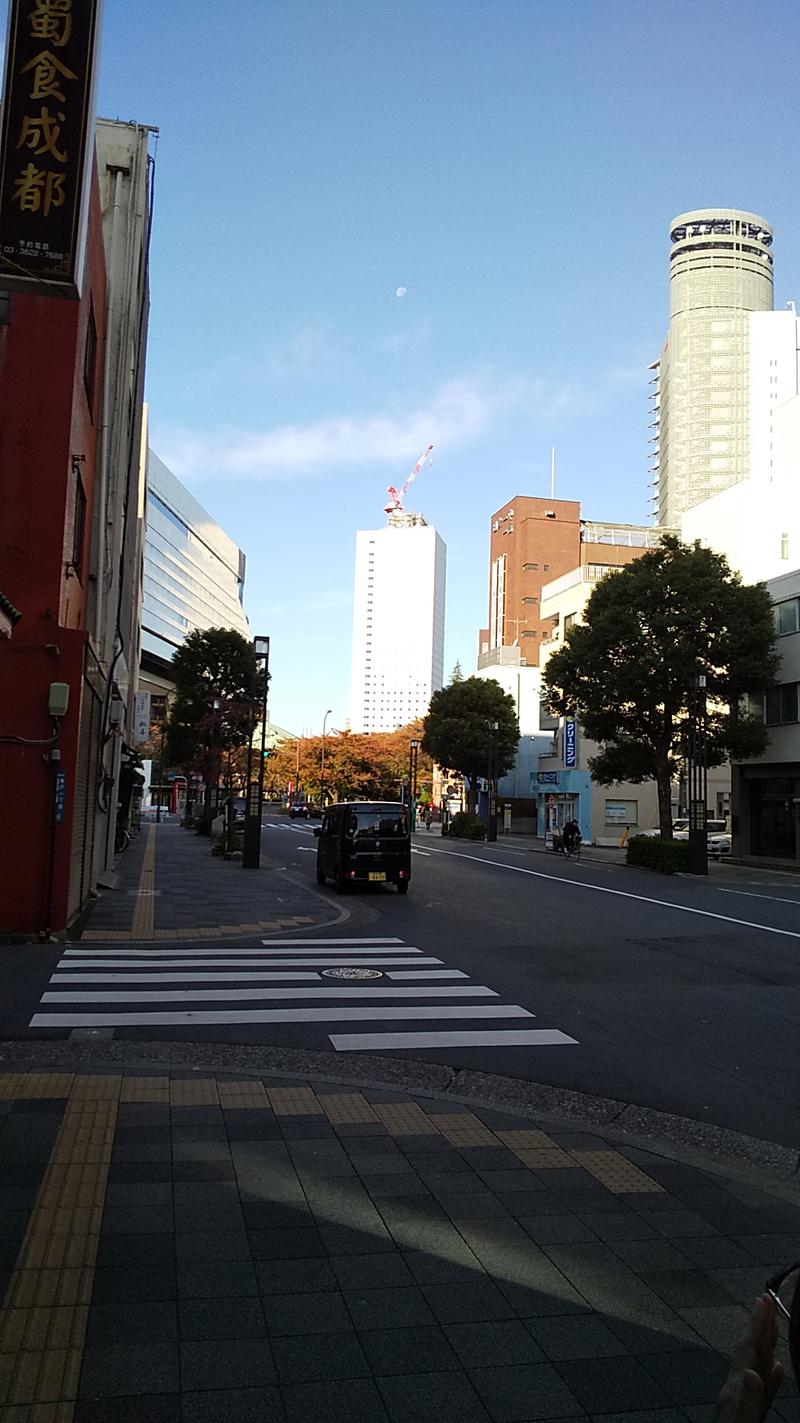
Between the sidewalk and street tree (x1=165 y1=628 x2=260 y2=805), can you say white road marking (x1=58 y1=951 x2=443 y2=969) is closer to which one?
the sidewalk

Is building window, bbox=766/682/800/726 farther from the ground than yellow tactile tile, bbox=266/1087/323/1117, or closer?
farther from the ground

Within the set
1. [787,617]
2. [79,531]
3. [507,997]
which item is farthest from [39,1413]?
[787,617]

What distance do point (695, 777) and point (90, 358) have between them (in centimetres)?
2407

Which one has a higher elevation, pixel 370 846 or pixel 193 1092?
pixel 370 846

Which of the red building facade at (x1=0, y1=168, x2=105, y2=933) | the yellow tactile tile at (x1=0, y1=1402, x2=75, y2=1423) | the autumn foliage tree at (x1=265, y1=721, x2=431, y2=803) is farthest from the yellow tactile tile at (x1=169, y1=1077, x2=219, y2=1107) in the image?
the autumn foliage tree at (x1=265, y1=721, x2=431, y2=803)

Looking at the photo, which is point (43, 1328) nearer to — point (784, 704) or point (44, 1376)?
point (44, 1376)

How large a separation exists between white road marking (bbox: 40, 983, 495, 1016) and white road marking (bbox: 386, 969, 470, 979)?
0.66 m

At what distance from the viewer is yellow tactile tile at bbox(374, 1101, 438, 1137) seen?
5.98 m

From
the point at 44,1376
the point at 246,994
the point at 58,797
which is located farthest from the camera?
the point at 58,797

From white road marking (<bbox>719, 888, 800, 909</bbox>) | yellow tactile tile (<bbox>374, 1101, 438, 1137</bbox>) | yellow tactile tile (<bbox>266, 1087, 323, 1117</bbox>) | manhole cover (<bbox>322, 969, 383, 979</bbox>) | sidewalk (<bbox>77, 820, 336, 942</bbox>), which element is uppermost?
sidewalk (<bbox>77, 820, 336, 942</bbox>)

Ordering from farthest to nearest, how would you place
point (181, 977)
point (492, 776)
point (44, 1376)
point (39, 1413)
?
point (492, 776), point (181, 977), point (44, 1376), point (39, 1413)

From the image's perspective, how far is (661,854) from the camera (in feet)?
109

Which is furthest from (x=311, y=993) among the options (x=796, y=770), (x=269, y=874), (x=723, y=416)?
(x=723, y=416)

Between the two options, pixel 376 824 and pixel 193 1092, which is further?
pixel 376 824
